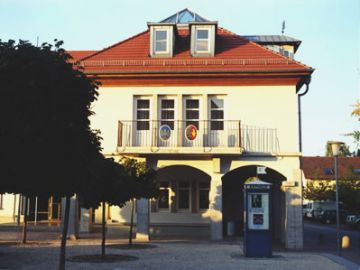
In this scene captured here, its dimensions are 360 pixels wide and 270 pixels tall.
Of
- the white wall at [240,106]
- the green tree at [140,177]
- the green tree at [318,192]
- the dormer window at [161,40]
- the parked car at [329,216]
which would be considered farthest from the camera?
the green tree at [318,192]

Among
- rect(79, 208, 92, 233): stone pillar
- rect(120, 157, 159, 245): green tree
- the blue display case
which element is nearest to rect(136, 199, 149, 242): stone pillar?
rect(120, 157, 159, 245): green tree

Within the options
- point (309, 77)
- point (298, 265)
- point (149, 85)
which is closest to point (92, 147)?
point (298, 265)

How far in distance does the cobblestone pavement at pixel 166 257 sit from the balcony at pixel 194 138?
380 centimetres

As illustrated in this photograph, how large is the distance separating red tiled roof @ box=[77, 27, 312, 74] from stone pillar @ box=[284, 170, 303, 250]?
476cm

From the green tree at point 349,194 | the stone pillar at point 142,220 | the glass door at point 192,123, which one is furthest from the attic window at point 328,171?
the stone pillar at point 142,220

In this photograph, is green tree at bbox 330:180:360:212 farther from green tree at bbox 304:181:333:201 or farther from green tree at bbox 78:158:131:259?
green tree at bbox 78:158:131:259

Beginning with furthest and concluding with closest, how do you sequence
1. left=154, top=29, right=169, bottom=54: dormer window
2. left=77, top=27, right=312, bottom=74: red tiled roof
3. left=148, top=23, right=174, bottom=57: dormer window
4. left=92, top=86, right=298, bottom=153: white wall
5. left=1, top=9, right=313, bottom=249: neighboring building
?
left=154, top=29, right=169, bottom=54: dormer window < left=148, top=23, right=174, bottom=57: dormer window < left=77, top=27, right=312, bottom=74: red tiled roof < left=92, top=86, right=298, bottom=153: white wall < left=1, top=9, right=313, bottom=249: neighboring building

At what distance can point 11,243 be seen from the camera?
19.4 meters

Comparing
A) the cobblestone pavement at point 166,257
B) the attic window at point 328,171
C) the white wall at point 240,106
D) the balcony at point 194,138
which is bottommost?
the cobblestone pavement at point 166,257

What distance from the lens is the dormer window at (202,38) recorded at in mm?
23266

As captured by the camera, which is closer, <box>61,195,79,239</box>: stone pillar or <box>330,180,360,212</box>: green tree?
<box>61,195,79,239</box>: stone pillar

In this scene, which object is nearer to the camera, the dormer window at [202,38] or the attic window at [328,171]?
the dormer window at [202,38]

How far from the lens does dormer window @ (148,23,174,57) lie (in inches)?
920

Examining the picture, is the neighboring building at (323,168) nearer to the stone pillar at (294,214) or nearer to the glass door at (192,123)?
the stone pillar at (294,214)
